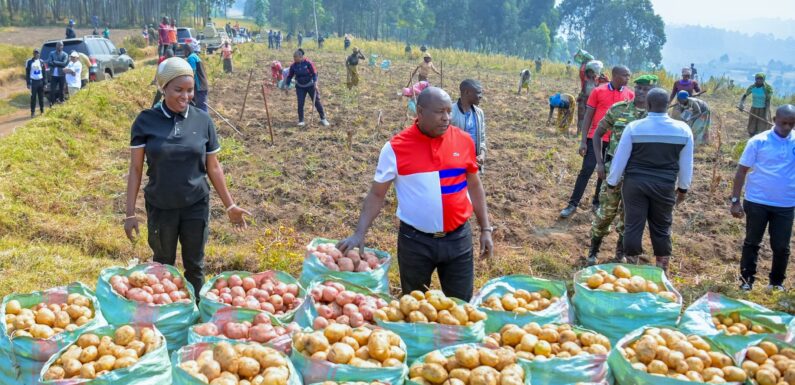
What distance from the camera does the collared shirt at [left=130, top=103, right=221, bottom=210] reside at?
398 cm

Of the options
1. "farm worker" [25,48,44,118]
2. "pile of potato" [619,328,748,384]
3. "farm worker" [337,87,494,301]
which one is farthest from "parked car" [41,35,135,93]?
"pile of potato" [619,328,748,384]

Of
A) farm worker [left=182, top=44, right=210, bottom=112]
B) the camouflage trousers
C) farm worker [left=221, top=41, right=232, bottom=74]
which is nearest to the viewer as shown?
the camouflage trousers

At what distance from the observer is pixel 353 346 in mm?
3195

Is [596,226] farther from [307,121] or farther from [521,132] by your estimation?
[307,121]

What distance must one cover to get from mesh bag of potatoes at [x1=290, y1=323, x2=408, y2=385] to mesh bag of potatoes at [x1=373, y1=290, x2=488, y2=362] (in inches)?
5.4

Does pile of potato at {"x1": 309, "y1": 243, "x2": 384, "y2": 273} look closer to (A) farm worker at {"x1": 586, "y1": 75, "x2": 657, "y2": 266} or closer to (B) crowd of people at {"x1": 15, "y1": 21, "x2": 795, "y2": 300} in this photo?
(B) crowd of people at {"x1": 15, "y1": 21, "x2": 795, "y2": 300}

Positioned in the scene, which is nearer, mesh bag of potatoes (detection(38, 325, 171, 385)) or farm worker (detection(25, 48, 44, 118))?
mesh bag of potatoes (detection(38, 325, 171, 385))

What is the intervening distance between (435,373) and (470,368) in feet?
0.57

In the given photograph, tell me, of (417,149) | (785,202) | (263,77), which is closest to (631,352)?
(417,149)

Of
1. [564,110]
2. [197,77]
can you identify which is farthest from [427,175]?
[564,110]

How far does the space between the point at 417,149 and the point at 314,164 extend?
22.9 feet

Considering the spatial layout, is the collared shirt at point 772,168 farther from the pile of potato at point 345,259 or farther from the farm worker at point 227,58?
the farm worker at point 227,58

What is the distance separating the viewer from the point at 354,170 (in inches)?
408

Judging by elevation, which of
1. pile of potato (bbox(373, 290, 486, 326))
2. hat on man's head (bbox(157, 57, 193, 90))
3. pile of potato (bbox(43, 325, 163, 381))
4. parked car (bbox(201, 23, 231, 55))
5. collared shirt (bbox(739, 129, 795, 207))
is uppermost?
parked car (bbox(201, 23, 231, 55))
